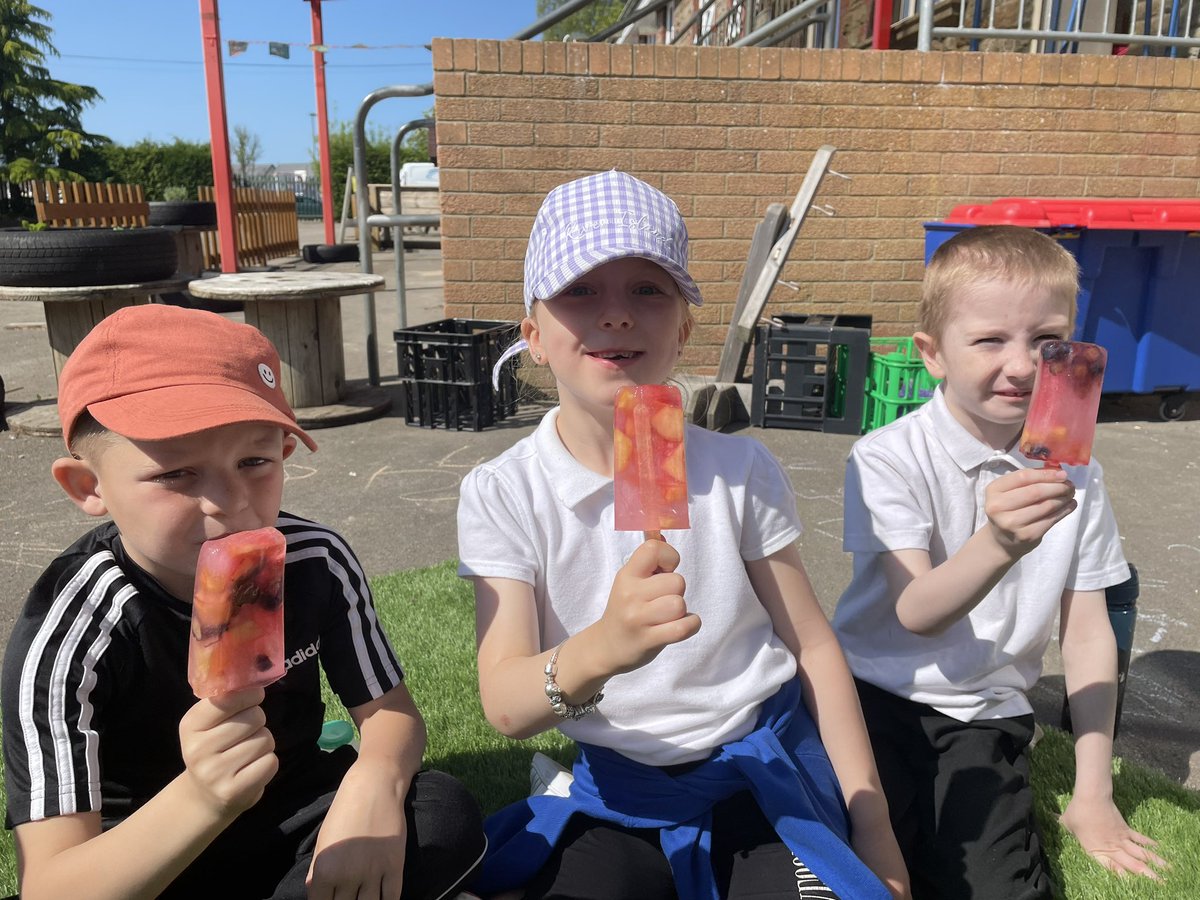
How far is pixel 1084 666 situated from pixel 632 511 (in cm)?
142

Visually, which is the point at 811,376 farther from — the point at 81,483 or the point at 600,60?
the point at 81,483

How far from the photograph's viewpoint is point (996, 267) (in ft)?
6.77

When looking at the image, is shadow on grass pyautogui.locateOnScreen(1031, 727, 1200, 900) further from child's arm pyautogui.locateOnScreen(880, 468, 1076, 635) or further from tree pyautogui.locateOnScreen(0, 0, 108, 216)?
tree pyautogui.locateOnScreen(0, 0, 108, 216)

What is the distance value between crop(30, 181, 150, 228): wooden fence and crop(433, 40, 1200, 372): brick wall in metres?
10.4

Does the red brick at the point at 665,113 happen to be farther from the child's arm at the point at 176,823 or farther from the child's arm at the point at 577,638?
the child's arm at the point at 176,823

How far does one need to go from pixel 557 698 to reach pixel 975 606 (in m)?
1.00

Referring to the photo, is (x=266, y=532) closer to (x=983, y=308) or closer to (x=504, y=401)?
(x=983, y=308)

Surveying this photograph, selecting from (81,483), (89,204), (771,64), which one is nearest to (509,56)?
(771,64)

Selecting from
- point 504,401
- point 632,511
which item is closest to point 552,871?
point 632,511

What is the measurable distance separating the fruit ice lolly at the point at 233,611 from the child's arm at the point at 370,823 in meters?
0.43

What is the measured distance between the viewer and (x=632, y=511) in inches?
58.7

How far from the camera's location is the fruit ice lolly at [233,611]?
1.25 meters

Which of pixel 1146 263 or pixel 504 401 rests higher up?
pixel 1146 263

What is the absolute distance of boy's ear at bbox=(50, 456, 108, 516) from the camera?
1.50 meters
